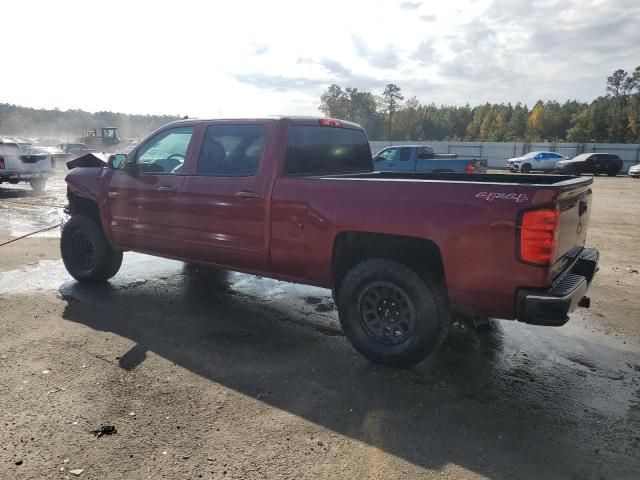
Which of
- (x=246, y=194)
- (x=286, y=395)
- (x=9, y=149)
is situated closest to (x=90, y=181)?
(x=246, y=194)

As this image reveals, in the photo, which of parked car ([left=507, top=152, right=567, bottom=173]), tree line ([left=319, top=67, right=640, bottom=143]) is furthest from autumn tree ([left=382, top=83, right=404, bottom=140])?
parked car ([left=507, top=152, right=567, bottom=173])

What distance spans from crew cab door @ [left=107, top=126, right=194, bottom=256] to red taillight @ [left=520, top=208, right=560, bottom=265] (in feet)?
10.9

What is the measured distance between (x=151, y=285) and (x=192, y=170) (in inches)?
74.0

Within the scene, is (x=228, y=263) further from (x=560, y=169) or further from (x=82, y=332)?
(x=560, y=169)

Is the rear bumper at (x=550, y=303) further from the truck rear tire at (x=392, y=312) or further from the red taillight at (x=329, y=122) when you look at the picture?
the red taillight at (x=329, y=122)

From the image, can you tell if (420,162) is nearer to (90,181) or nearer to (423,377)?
(90,181)

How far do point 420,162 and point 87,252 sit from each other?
1324 centimetres

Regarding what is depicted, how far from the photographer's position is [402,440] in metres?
2.79

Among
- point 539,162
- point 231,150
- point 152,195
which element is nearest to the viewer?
point 231,150

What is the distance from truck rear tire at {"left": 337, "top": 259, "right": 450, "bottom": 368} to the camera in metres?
3.48

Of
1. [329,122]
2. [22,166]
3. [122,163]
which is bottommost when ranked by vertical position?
[22,166]

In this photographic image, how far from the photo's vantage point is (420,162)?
17.0m

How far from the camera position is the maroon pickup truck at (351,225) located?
3.06 metres

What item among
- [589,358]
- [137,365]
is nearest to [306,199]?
[137,365]
